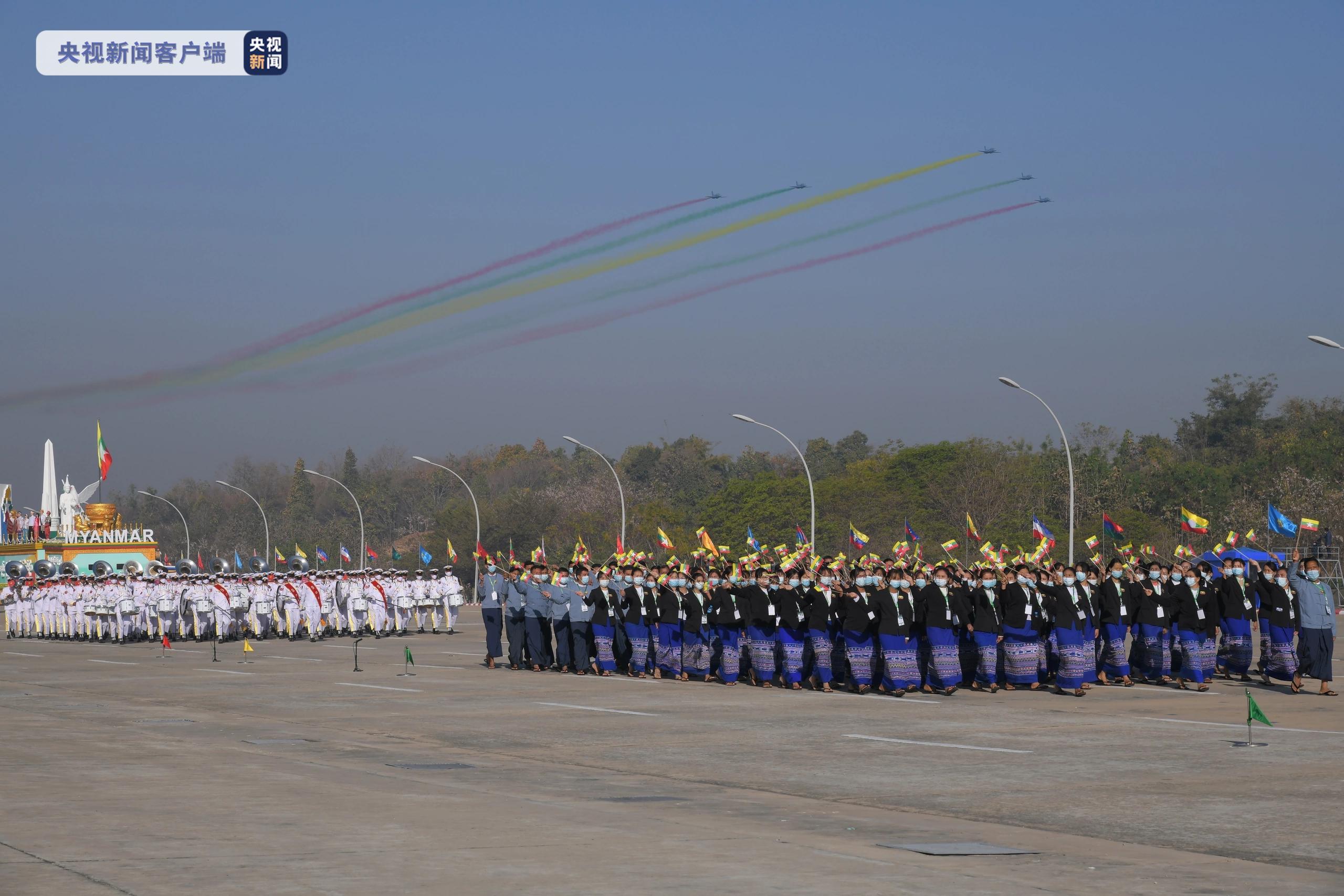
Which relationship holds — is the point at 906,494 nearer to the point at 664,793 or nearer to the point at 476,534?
the point at 476,534

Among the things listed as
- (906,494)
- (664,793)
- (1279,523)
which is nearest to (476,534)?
(906,494)

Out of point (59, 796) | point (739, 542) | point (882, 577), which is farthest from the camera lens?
point (739, 542)

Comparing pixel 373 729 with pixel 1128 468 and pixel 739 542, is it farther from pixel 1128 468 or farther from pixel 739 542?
pixel 1128 468

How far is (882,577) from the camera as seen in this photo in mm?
21125

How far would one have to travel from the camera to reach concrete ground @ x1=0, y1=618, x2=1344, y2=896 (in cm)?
859

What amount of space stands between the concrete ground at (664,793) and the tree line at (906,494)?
132 ft

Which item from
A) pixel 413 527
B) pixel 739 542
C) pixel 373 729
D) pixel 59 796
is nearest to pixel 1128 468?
pixel 739 542

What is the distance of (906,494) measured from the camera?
226 ft

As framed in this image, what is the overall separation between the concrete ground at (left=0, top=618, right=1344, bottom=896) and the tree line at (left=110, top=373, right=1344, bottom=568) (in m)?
40.2

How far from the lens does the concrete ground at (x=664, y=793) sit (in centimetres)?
859

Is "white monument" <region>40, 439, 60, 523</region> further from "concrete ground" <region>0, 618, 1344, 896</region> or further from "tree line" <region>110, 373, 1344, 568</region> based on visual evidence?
"concrete ground" <region>0, 618, 1344, 896</region>

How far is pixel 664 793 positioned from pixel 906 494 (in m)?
57.6

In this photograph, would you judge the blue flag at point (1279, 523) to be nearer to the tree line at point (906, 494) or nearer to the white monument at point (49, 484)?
the tree line at point (906, 494)

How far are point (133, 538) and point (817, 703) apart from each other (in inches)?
2441
